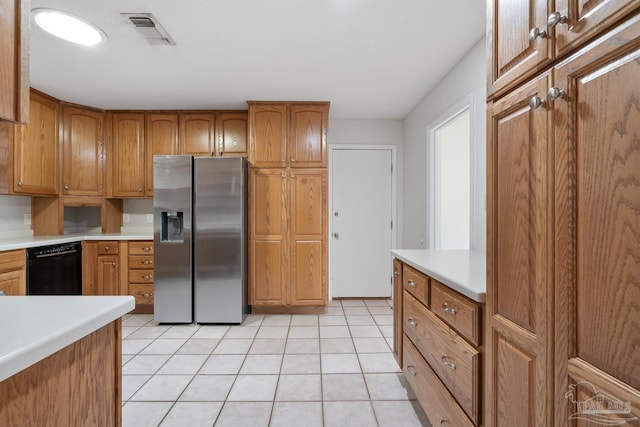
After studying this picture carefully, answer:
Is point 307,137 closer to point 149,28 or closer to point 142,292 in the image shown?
point 149,28

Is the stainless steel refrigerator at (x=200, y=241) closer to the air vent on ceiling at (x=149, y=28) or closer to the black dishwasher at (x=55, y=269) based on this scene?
the black dishwasher at (x=55, y=269)

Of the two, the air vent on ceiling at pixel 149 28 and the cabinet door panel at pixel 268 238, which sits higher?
the air vent on ceiling at pixel 149 28

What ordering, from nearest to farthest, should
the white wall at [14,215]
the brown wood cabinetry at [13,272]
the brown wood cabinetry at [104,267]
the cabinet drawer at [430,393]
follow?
the cabinet drawer at [430,393] < the brown wood cabinetry at [13,272] < the white wall at [14,215] < the brown wood cabinetry at [104,267]

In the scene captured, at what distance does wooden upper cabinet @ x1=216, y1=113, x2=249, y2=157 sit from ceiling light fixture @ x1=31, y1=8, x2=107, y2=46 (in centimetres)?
152

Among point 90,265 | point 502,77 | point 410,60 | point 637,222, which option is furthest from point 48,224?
point 637,222

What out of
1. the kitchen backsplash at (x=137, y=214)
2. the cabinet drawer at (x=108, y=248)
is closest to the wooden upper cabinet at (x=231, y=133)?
the kitchen backsplash at (x=137, y=214)

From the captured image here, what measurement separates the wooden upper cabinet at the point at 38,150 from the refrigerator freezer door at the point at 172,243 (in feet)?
3.84

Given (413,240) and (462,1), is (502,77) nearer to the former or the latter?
(462,1)

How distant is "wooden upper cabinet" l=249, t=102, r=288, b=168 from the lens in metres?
3.35

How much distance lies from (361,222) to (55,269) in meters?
3.22

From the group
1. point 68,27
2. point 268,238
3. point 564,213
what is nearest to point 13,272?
point 68,27

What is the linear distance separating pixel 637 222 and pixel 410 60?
228cm

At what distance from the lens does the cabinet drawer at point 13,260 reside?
2324 millimetres

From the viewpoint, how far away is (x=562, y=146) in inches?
27.8
